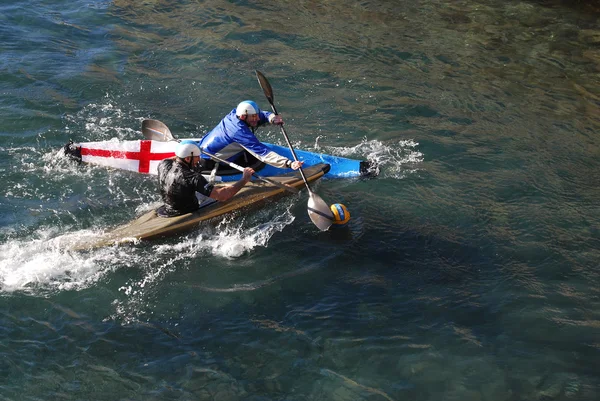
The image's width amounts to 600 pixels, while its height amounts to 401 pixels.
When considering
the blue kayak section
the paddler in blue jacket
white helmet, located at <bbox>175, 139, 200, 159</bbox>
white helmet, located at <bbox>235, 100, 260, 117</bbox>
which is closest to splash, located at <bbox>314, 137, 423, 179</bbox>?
the blue kayak section

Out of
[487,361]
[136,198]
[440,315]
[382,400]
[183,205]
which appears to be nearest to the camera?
[382,400]

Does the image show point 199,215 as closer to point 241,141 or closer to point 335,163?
point 241,141

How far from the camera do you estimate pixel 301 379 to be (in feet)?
20.3

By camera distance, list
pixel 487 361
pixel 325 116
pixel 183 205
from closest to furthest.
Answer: pixel 487 361, pixel 183 205, pixel 325 116

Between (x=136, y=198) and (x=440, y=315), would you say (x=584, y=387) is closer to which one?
(x=440, y=315)

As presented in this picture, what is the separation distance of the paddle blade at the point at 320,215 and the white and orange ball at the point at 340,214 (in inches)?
5.5

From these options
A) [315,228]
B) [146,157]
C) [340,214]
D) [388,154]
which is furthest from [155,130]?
[388,154]

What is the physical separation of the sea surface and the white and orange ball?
22cm

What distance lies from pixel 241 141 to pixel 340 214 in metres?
1.69

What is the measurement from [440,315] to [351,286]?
1.09m

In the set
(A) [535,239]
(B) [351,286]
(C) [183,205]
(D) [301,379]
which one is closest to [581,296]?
(A) [535,239]

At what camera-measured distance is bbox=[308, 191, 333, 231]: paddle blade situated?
317 inches

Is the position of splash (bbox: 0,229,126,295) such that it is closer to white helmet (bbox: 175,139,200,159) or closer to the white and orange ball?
white helmet (bbox: 175,139,200,159)

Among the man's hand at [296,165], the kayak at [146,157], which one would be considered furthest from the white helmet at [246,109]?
the man's hand at [296,165]
